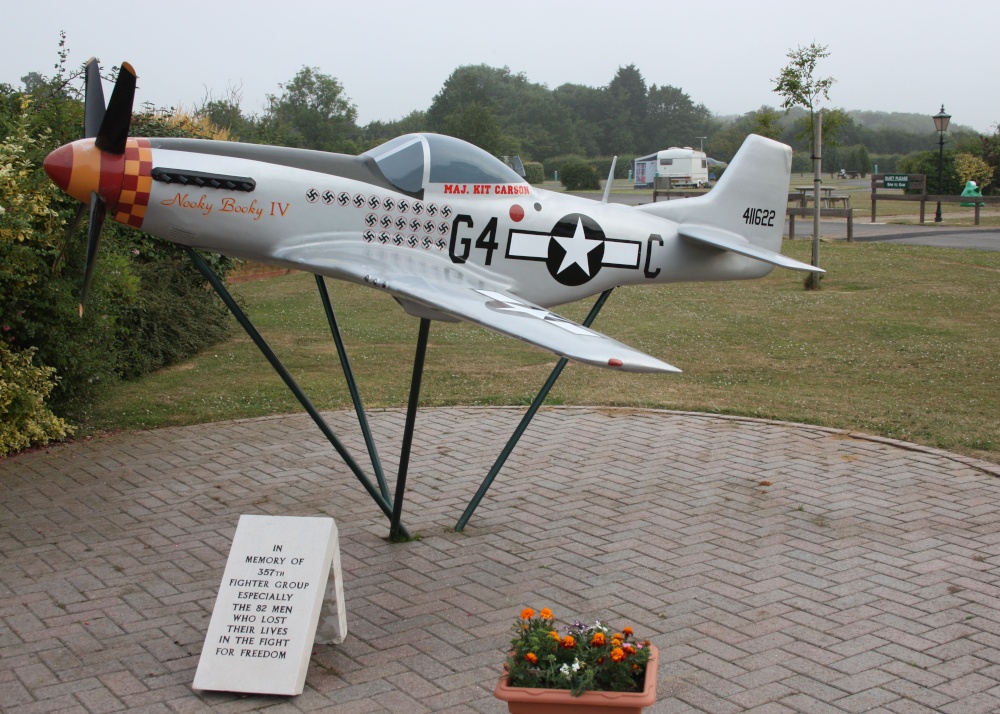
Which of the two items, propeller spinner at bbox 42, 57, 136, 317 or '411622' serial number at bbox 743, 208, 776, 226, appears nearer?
propeller spinner at bbox 42, 57, 136, 317

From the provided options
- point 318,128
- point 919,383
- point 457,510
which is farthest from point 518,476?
point 318,128

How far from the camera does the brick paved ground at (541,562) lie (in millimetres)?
4891

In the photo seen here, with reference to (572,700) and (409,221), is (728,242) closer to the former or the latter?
(409,221)

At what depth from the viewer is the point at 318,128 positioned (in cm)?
3484

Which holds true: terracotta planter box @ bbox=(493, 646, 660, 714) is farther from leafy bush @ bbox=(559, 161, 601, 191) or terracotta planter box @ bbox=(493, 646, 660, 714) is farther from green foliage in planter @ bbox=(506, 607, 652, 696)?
leafy bush @ bbox=(559, 161, 601, 191)

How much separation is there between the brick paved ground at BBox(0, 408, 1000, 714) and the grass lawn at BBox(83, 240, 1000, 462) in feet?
2.93

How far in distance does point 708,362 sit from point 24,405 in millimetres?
8296

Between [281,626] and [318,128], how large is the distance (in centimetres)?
3195

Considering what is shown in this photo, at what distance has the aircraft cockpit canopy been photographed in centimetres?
627

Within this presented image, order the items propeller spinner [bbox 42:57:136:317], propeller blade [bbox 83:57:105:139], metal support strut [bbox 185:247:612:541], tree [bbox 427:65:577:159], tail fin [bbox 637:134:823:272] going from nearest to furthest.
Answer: propeller spinner [bbox 42:57:136:317], propeller blade [bbox 83:57:105:139], metal support strut [bbox 185:247:612:541], tail fin [bbox 637:134:823:272], tree [bbox 427:65:577:159]

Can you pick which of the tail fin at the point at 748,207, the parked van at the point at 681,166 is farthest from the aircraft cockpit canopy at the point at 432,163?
the parked van at the point at 681,166


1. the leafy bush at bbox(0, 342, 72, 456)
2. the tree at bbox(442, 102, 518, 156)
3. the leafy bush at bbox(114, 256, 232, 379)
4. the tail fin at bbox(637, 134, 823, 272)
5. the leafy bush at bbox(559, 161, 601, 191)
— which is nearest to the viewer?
the tail fin at bbox(637, 134, 823, 272)

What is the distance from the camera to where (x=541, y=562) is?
6.52 m

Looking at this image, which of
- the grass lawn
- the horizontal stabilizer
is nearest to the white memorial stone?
the horizontal stabilizer
